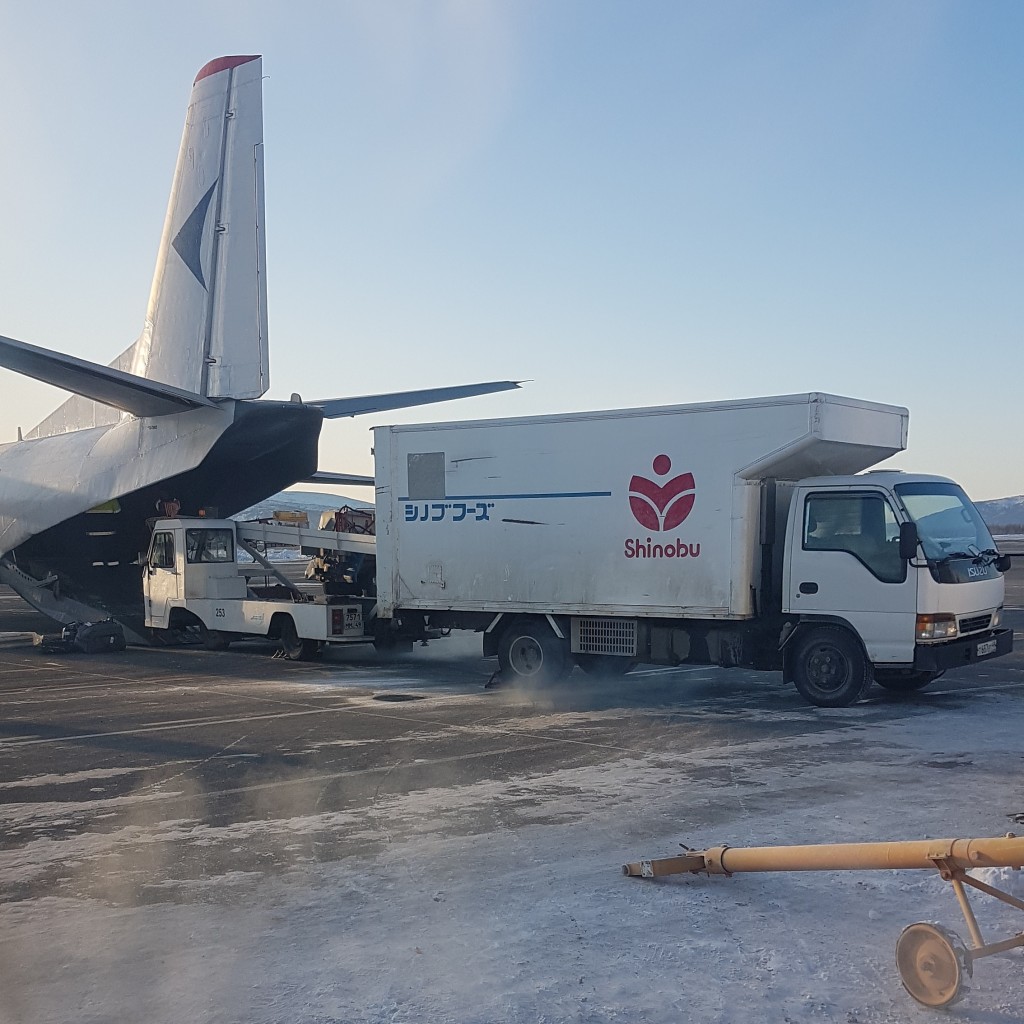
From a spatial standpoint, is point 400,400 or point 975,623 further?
point 400,400

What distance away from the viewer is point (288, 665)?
17.0 m

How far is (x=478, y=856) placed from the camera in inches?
248

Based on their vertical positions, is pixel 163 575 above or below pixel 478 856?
above

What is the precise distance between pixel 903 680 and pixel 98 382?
12.1m

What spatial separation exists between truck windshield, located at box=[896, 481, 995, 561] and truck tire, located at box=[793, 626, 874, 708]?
130cm

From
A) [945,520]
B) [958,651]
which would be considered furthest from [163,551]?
[958,651]

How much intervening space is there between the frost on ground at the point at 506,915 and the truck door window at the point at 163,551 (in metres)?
11.5

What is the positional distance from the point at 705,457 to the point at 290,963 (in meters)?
8.79

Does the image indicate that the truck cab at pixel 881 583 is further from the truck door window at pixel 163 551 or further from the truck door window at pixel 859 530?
the truck door window at pixel 163 551

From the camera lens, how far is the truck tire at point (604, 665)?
1389 centimetres

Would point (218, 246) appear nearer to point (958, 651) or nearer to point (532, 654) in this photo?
point (532, 654)

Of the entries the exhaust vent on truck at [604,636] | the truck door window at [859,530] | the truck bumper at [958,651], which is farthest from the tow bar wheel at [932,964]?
the exhaust vent on truck at [604,636]

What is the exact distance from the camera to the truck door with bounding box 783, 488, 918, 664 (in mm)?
11656

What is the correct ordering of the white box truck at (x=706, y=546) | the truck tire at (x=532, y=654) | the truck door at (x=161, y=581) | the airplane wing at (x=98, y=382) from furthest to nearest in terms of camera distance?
1. the truck door at (x=161, y=581)
2. the airplane wing at (x=98, y=382)
3. the truck tire at (x=532, y=654)
4. the white box truck at (x=706, y=546)
